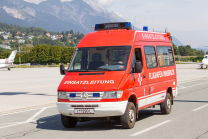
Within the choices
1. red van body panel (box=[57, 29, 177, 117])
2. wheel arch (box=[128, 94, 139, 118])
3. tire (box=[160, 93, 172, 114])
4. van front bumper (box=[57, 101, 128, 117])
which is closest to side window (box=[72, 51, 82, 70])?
red van body panel (box=[57, 29, 177, 117])

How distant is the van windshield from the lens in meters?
8.27

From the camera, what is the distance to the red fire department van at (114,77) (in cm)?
746

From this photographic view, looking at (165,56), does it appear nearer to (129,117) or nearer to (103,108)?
(129,117)

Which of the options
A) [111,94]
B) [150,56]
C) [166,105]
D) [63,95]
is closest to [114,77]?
[111,94]

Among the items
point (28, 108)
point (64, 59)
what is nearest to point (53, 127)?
point (28, 108)

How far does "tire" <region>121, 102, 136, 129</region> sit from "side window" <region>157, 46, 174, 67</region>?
2.81 m

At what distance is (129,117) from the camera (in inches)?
311

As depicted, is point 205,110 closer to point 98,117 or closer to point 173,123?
point 173,123

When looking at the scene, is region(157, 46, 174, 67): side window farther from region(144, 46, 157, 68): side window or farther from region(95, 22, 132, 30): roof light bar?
region(95, 22, 132, 30): roof light bar

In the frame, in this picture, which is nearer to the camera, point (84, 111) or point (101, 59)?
point (84, 111)

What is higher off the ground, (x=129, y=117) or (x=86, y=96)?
(x=86, y=96)

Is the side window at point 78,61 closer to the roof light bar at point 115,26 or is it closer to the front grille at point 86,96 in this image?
the front grille at point 86,96

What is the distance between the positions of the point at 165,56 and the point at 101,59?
327cm

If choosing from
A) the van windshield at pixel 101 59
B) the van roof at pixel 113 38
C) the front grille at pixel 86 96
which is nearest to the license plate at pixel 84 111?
the front grille at pixel 86 96
